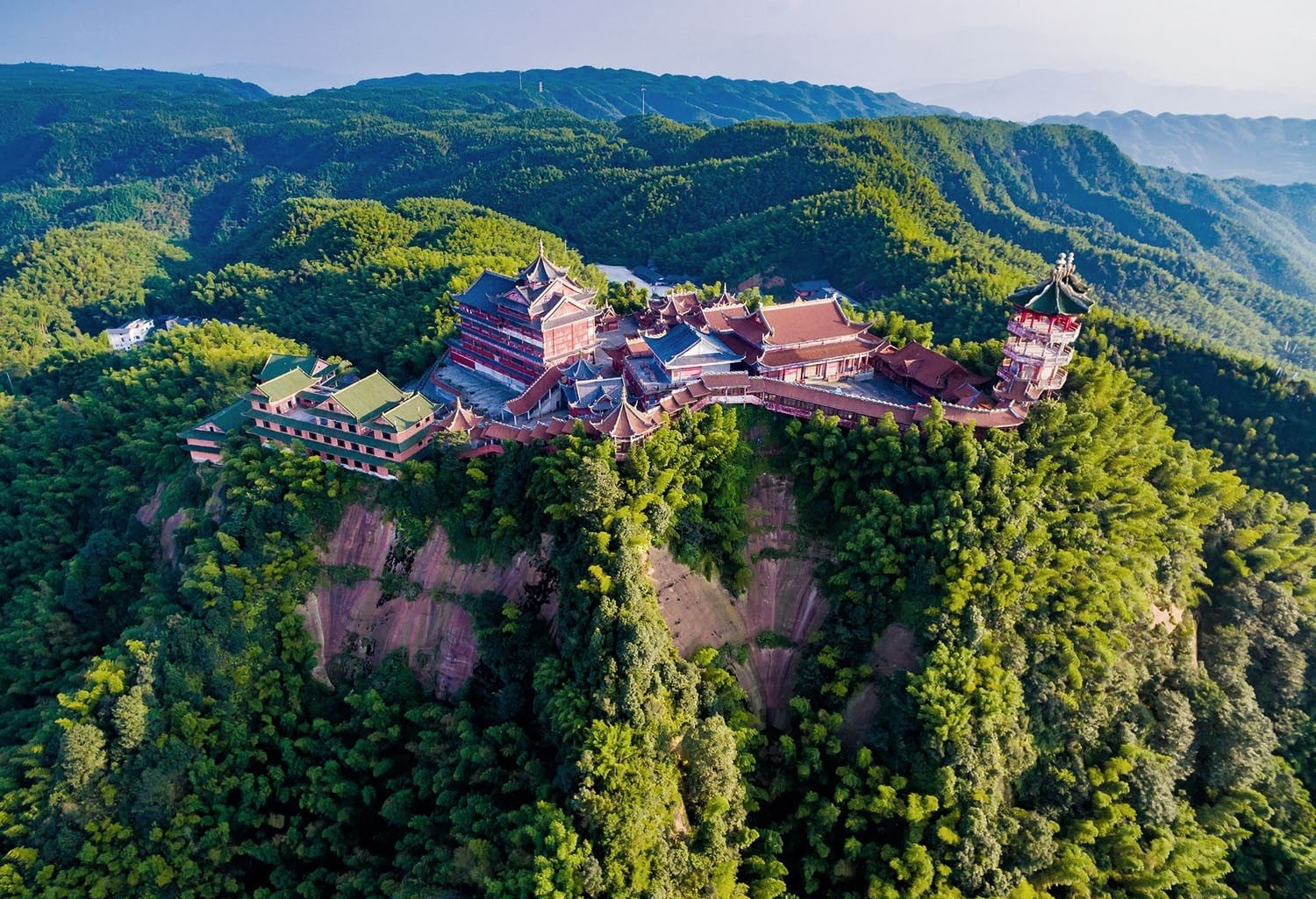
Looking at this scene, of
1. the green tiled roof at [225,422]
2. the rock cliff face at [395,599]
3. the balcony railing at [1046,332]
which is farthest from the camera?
the green tiled roof at [225,422]

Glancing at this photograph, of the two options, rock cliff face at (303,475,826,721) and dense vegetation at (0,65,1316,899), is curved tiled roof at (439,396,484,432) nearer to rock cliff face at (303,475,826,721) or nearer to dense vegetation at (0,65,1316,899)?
dense vegetation at (0,65,1316,899)

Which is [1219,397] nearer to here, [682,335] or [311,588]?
[682,335]

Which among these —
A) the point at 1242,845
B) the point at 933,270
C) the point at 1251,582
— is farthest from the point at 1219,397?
the point at 1242,845

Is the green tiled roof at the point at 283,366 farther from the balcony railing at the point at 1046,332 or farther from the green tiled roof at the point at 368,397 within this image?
the balcony railing at the point at 1046,332

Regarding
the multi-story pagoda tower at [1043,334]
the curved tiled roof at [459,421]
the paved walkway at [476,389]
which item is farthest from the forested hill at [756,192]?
the curved tiled roof at [459,421]

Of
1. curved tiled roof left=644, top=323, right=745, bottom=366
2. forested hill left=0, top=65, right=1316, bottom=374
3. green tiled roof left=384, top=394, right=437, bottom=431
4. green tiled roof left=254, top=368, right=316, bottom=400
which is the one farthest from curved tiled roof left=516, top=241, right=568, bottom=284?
forested hill left=0, top=65, right=1316, bottom=374

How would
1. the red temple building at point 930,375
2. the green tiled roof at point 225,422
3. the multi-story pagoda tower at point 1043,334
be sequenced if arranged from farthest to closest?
1. the green tiled roof at point 225,422
2. the red temple building at point 930,375
3. the multi-story pagoda tower at point 1043,334
